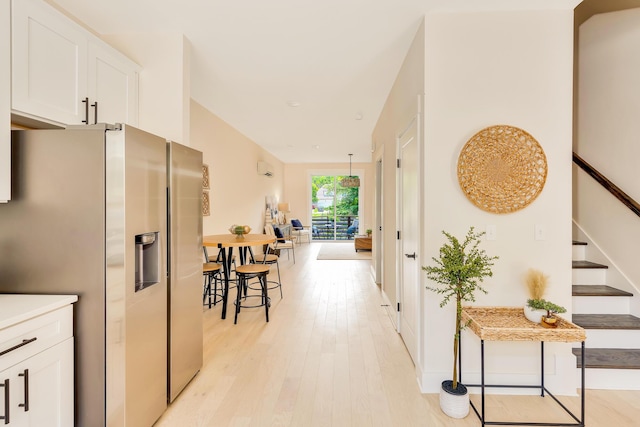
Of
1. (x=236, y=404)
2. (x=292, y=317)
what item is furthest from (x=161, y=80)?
(x=292, y=317)

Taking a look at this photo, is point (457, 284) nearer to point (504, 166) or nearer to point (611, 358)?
point (504, 166)

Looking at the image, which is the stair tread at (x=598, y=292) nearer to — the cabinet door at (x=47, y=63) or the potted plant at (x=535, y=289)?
the potted plant at (x=535, y=289)

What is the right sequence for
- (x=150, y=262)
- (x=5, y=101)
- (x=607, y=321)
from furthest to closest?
(x=607, y=321)
(x=150, y=262)
(x=5, y=101)

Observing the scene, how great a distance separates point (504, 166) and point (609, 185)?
52.2 inches

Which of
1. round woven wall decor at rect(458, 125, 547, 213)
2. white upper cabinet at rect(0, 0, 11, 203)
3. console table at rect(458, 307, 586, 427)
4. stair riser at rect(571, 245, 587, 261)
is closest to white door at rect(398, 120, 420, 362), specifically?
round woven wall decor at rect(458, 125, 547, 213)

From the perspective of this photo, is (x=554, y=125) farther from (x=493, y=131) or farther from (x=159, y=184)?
(x=159, y=184)

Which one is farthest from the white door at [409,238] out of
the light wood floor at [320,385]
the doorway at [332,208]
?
the doorway at [332,208]

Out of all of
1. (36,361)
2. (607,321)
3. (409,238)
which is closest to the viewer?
(36,361)

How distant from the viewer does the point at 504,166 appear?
7.34 ft

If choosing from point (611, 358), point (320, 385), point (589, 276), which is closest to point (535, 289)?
point (611, 358)

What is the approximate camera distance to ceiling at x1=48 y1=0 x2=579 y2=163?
7.25ft

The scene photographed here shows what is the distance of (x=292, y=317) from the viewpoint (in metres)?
3.80

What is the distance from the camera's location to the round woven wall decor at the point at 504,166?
2.23 meters

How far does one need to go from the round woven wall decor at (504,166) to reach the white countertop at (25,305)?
8.30 ft
